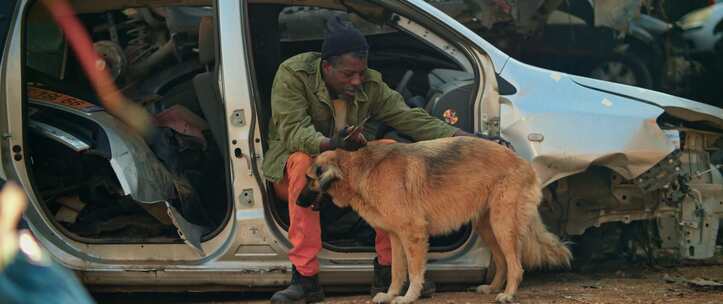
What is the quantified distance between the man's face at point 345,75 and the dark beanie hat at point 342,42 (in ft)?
0.13

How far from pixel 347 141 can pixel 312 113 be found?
0.55 metres

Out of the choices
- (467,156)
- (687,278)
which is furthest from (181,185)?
(687,278)

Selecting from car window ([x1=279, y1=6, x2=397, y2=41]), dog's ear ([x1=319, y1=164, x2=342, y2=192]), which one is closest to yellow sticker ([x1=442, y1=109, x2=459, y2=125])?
dog's ear ([x1=319, y1=164, x2=342, y2=192])

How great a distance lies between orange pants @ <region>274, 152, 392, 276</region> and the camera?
5367 mm

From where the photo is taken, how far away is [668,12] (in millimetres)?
10766

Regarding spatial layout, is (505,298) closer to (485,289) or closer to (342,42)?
(485,289)

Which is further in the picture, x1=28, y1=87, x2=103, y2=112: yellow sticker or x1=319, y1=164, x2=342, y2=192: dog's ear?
x1=28, y1=87, x2=103, y2=112: yellow sticker

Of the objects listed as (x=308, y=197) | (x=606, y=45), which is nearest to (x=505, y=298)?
(x=308, y=197)

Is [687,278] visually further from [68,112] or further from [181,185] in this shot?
[68,112]

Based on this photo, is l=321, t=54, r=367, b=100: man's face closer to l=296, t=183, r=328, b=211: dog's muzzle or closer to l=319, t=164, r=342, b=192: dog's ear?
l=319, t=164, r=342, b=192: dog's ear

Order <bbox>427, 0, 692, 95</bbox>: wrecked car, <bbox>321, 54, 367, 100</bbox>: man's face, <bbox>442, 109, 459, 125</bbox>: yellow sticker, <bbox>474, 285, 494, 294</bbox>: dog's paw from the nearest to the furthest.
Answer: <bbox>321, 54, 367, 100</bbox>: man's face < <bbox>474, 285, 494, 294</bbox>: dog's paw < <bbox>442, 109, 459, 125</bbox>: yellow sticker < <bbox>427, 0, 692, 95</bbox>: wrecked car

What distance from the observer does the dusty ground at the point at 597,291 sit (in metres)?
5.53

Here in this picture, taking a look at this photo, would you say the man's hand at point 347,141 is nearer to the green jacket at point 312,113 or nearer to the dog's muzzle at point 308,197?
the green jacket at point 312,113

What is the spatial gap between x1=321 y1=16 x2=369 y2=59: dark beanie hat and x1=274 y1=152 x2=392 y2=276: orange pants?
564 millimetres
